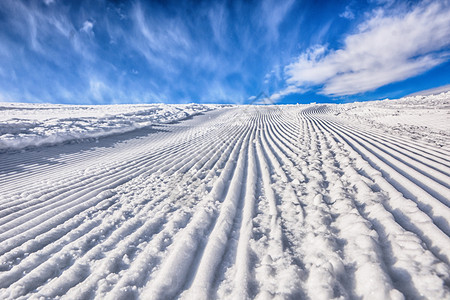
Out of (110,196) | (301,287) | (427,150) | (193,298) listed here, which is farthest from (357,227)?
(427,150)

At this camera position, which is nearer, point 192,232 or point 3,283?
point 3,283

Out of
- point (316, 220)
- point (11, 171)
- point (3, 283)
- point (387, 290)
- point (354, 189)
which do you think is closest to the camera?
point (387, 290)

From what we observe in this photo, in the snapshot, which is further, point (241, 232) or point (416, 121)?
point (416, 121)

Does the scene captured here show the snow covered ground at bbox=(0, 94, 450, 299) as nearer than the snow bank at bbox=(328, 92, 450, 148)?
Yes

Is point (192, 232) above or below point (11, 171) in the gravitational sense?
below

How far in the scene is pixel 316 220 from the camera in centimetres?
178

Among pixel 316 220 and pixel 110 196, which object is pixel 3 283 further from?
pixel 316 220

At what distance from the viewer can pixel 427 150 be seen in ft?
11.6

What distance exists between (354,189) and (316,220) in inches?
31.8

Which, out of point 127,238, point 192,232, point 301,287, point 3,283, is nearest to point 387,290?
point 301,287

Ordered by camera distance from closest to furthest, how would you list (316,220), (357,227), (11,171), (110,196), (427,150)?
1. (357,227)
2. (316,220)
3. (110,196)
4. (427,150)
5. (11,171)

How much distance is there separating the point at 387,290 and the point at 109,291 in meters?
1.61

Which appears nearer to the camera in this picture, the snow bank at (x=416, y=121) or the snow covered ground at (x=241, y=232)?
the snow covered ground at (x=241, y=232)

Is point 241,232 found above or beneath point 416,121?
above
